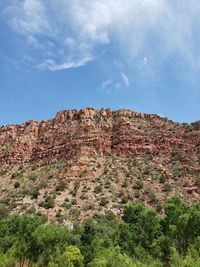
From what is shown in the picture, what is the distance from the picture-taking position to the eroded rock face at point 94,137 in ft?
245

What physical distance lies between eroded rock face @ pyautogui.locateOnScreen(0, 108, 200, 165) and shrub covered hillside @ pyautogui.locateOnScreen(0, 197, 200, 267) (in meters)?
26.8

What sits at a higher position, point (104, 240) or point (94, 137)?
point (94, 137)

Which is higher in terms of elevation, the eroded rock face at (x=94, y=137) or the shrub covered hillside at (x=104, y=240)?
the eroded rock face at (x=94, y=137)

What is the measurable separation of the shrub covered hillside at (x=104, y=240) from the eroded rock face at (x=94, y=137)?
26.8 metres

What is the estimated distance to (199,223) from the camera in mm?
36125

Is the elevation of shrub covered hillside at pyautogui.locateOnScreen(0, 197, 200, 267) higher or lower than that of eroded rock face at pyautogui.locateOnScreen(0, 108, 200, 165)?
lower

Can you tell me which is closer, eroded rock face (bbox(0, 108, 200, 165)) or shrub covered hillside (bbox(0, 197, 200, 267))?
shrub covered hillside (bbox(0, 197, 200, 267))

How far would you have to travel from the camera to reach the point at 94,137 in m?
75.6

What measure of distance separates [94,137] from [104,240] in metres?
34.3

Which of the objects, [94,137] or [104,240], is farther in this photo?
[94,137]

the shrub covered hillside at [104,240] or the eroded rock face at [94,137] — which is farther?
the eroded rock face at [94,137]

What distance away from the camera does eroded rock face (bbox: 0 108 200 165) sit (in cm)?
7462

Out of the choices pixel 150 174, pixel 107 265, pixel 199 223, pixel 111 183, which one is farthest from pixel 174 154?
pixel 107 265

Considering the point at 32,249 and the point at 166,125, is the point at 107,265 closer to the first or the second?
the point at 32,249
